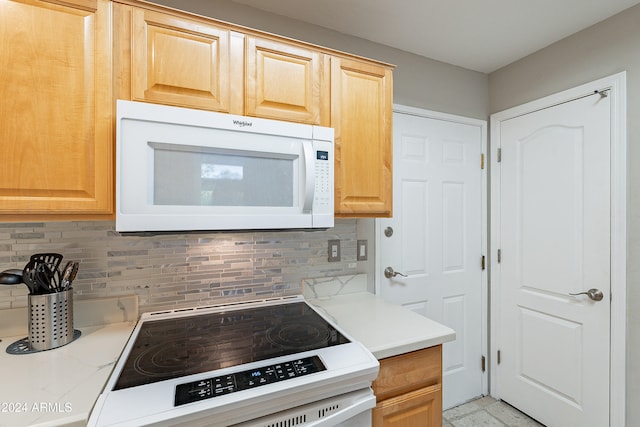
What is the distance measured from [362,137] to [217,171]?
2.33 feet

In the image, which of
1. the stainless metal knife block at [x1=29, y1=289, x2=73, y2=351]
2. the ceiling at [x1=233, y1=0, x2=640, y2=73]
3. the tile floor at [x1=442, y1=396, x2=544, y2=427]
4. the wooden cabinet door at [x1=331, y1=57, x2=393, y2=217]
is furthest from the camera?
the tile floor at [x1=442, y1=396, x2=544, y2=427]

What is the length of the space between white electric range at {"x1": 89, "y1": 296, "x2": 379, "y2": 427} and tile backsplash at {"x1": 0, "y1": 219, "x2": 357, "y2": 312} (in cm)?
20

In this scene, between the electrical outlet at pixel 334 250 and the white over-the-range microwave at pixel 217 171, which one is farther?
the electrical outlet at pixel 334 250

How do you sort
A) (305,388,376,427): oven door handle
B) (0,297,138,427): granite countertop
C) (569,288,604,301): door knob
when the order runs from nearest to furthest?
(0,297,138,427): granite countertop < (305,388,376,427): oven door handle < (569,288,604,301): door knob

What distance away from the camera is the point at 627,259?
1615 mm

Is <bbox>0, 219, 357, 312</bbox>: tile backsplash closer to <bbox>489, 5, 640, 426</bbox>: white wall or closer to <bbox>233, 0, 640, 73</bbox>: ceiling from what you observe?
<bbox>233, 0, 640, 73</bbox>: ceiling

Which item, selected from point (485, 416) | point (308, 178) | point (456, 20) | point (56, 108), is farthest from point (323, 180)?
point (485, 416)

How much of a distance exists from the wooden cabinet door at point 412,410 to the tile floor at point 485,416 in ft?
3.13

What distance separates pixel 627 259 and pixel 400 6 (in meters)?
1.79

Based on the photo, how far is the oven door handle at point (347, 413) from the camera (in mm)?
954

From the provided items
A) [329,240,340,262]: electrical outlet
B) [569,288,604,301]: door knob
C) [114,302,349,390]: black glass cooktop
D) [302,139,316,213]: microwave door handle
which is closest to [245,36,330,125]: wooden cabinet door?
[302,139,316,213]: microwave door handle

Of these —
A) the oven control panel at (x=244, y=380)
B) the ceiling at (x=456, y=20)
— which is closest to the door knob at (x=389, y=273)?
the oven control panel at (x=244, y=380)

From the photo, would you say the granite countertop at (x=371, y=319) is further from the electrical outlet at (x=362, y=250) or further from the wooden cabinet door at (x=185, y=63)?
the wooden cabinet door at (x=185, y=63)

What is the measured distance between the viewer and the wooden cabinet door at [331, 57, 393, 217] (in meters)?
1.43
